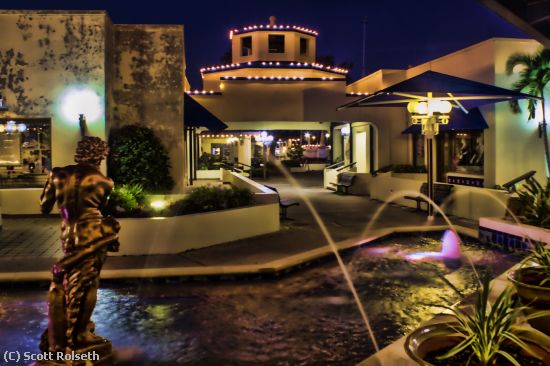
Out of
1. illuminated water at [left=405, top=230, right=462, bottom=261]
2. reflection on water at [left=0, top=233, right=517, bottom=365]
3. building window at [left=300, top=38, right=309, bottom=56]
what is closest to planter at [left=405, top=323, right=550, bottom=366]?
reflection on water at [left=0, top=233, right=517, bottom=365]

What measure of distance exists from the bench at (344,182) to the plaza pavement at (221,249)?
5945 millimetres

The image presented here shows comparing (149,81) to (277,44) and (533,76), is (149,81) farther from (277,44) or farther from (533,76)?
(277,44)

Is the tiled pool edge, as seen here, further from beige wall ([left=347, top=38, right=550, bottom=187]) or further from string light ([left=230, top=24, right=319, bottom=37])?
string light ([left=230, top=24, right=319, bottom=37])

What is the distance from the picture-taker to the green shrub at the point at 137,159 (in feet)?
45.3

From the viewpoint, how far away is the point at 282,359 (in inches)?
198

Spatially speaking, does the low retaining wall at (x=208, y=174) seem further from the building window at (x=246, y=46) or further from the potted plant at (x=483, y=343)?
the potted plant at (x=483, y=343)

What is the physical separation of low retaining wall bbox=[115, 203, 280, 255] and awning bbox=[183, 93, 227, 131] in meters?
5.32

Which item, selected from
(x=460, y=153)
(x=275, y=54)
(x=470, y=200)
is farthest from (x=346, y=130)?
(x=470, y=200)

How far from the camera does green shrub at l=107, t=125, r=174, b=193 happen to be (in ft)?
45.3

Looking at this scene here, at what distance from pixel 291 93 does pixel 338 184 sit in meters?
4.51

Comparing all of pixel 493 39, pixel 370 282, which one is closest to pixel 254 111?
pixel 493 39

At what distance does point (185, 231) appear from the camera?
9.80 metres

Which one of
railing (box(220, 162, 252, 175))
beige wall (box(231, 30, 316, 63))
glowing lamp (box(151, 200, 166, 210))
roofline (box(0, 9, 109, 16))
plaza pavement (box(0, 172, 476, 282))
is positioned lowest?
plaza pavement (box(0, 172, 476, 282))

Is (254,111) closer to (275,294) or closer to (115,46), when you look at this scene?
(115,46)
